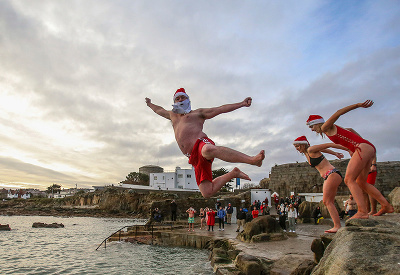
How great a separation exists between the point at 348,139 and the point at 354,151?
0.25 metres

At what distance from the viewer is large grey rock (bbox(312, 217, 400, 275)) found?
3480mm

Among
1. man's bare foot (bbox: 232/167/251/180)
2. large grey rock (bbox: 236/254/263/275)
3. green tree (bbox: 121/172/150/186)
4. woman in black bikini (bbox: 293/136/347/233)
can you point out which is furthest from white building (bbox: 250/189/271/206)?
green tree (bbox: 121/172/150/186)

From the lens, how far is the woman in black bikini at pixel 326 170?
20.2ft

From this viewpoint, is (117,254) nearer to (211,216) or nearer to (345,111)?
(211,216)

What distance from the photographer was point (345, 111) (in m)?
5.45

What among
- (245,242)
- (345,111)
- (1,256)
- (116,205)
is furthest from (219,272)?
(116,205)

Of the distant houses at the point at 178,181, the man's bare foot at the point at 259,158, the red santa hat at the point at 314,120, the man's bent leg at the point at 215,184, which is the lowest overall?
the man's bent leg at the point at 215,184

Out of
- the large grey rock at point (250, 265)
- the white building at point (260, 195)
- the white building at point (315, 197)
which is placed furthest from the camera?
the white building at point (260, 195)

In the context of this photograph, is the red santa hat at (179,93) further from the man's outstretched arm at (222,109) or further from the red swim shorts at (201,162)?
the red swim shorts at (201,162)

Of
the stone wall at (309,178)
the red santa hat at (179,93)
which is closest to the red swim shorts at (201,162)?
the red santa hat at (179,93)

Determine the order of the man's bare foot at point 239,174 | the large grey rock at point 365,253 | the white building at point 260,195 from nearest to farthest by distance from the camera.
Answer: the large grey rock at point 365,253 → the man's bare foot at point 239,174 → the white building at point 260,195

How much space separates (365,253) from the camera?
376cm

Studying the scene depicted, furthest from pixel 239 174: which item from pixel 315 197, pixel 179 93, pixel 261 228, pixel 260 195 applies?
pixel 260 195

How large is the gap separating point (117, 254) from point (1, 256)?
6.19 meters
